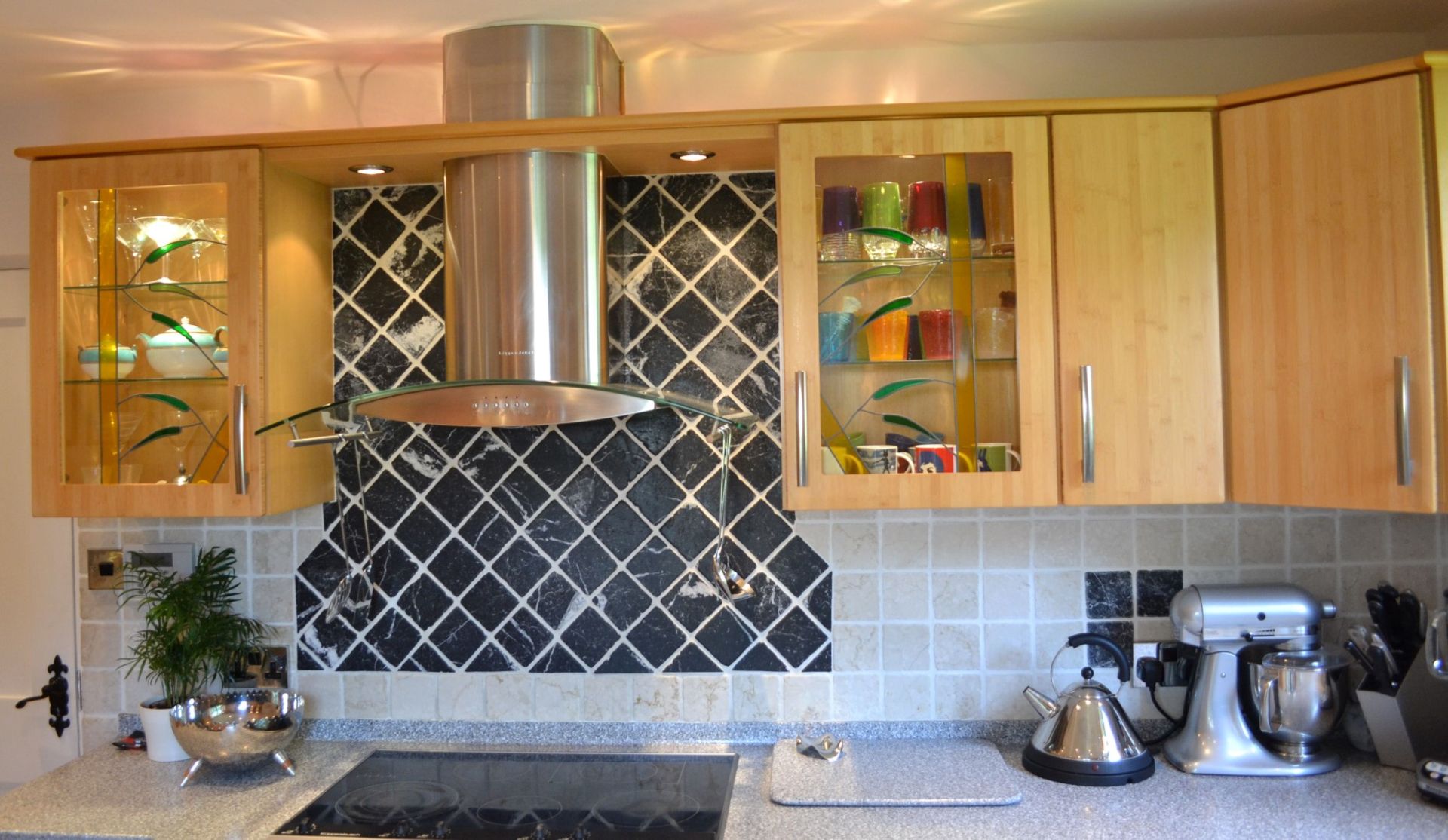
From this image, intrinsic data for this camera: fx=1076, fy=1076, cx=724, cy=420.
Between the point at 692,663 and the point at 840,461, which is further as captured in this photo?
the point at 692,663

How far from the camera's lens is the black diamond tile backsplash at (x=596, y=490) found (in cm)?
241

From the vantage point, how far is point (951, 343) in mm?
2107

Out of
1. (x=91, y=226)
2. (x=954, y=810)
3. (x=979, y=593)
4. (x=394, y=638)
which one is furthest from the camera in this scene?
(x=394, y=638)

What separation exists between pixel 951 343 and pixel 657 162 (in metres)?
0.74

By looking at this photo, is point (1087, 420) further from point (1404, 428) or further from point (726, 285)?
point (726, 285)

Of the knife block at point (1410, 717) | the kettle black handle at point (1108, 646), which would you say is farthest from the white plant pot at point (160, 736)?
the knife block at point (1410, 717)

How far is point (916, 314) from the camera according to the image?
2.12 metres

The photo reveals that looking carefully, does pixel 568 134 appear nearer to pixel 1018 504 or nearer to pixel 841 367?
pixel 841 367

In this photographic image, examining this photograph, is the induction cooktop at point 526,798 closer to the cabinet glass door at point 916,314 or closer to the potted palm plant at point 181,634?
the potted palm plant at point 181,634

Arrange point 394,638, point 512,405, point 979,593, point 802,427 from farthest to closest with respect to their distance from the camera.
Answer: point 394,638
point 979,593
point 512,405
point 802,427

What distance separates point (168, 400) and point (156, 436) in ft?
0.27

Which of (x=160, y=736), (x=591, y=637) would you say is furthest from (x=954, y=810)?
(x=160, y=736)

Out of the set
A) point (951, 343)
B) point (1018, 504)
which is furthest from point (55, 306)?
point (1018, 504)

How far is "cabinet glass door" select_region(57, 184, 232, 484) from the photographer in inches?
88.8
